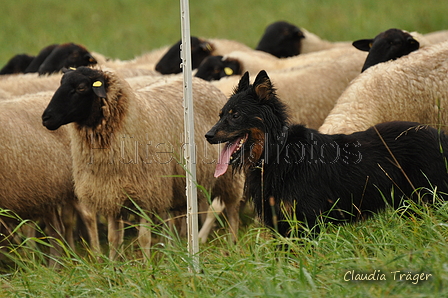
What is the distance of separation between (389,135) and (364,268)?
141 cm

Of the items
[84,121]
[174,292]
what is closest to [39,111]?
[84,121]

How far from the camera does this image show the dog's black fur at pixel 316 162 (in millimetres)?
3789

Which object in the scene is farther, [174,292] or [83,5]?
[83,5]

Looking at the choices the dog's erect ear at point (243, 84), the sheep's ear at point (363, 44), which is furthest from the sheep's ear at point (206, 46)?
the dog's erect ear at point (243, 84)

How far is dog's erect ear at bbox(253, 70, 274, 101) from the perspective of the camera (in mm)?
3783

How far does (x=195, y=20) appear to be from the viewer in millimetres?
21172

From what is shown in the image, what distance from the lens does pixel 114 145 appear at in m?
4.86

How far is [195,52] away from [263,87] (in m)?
5.81

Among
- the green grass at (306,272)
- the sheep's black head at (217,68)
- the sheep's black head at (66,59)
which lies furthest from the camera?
the sheep's black head at (66,59)

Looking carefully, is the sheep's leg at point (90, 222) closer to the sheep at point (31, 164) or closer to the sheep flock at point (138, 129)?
the sheep flock at point (138, 129)

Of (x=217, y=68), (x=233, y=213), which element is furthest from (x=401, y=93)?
(x=217, y=68)

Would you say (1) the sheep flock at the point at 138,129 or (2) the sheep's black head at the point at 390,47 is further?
(2) the sheep's black head at the point at 390,47

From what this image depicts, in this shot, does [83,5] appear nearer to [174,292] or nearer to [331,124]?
[331,124]

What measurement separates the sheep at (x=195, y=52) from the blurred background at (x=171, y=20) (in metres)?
6.11
